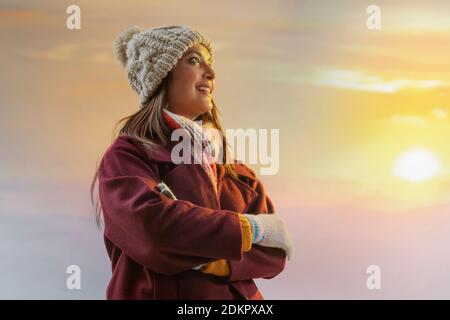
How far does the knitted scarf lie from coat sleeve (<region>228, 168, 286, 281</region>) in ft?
0.62

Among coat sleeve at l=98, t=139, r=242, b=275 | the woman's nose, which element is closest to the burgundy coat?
coat sleeve at l=98, t=139, r=242, b=275

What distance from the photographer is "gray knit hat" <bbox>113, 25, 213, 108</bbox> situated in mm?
2150

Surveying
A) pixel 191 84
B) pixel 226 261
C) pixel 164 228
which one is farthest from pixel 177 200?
pixel 191 84

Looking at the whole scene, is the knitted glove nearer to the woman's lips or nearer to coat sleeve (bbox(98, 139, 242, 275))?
coat sleeve (bbox(98, 139, 242, 275))

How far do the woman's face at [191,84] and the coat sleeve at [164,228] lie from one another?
0.29 meters

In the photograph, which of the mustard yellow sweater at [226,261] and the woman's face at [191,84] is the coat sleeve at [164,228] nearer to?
the mustard yellow sweater at [226,261]

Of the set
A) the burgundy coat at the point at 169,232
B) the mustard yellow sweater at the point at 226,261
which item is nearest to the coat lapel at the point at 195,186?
the burgundy coat at the point at 169,232

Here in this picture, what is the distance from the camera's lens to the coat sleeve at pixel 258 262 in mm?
2061

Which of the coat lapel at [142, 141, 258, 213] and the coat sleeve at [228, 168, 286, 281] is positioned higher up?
the coat lapel at [142, 141, 258, 213]

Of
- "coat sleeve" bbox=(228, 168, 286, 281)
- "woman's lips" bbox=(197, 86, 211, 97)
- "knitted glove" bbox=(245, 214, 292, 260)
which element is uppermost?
"woman's lips" bbox=(197, 86, 211, 97)

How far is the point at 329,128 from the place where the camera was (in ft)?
8.52

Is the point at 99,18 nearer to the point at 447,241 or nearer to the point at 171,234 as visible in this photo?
the point at 171,234

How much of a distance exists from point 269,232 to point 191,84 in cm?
52
